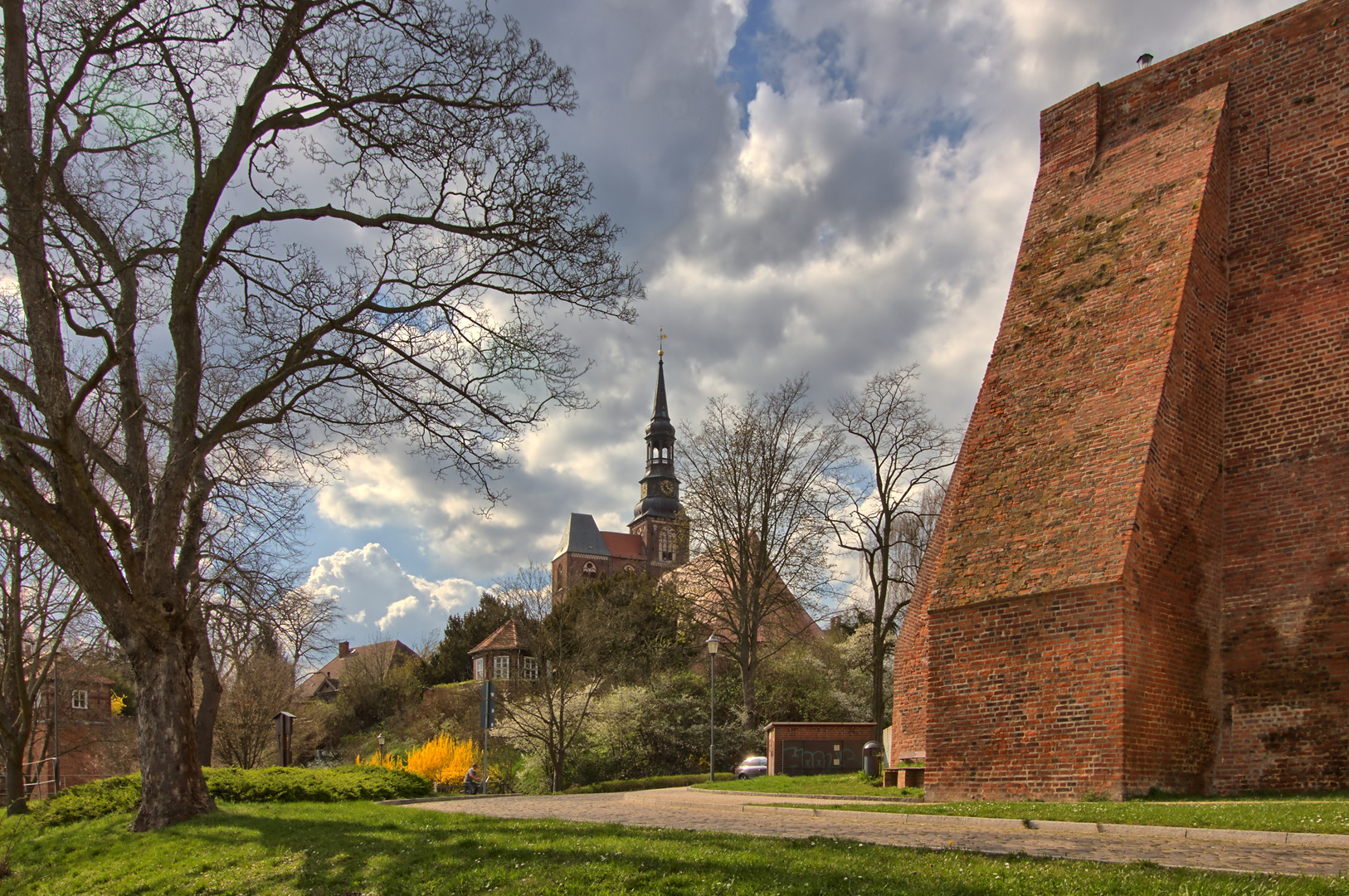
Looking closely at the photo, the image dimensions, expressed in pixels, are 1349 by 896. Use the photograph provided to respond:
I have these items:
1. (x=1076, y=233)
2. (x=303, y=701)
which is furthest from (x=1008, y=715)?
(x=303, y=701)

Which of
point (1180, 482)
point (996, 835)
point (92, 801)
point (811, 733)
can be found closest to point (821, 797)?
point (996, 835)

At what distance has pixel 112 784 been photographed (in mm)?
14812

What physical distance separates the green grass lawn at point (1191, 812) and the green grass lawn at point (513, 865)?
270 centimetres

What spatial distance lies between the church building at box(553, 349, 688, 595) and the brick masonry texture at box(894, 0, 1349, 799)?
65.6 m

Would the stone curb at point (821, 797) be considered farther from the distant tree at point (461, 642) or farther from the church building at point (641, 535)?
the church building at point (641, 535)

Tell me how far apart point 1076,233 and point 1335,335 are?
373 centimetres

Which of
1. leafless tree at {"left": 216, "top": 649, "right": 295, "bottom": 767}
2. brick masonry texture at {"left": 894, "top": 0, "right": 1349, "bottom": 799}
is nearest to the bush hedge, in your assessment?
brick masonry texture at {"left": 894, "top": 0, "right": 1349, "bottom": 799}

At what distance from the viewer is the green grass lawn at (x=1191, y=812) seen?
7.54 m

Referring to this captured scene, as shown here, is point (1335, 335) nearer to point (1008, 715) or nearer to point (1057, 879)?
point (1008, 715)

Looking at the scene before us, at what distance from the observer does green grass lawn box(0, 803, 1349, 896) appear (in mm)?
5324

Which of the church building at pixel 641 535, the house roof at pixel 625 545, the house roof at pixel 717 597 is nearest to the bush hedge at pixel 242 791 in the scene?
the house roof at pixel 717 597

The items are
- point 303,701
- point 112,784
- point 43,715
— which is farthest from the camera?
point 303,701

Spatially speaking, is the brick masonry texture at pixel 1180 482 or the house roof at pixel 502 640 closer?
the brick masonry texture at pixel 1180 482

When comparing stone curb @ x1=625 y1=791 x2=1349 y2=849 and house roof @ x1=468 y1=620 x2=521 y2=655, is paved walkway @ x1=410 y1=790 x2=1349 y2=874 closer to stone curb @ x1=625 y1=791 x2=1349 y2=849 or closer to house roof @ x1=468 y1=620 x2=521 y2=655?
stone curb @ x1=625 y1=791 x2=1349 y2=849
